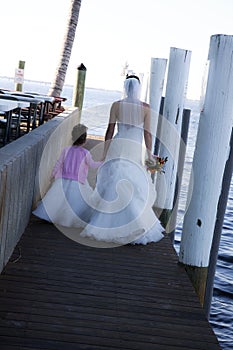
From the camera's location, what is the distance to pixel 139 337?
4.00 meters

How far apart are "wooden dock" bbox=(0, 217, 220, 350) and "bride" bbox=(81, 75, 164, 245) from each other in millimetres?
423

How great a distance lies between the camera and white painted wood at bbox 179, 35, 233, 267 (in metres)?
5.07

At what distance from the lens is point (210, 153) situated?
5.26m

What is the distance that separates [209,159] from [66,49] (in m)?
14.9

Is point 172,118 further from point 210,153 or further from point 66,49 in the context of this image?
point 66,49

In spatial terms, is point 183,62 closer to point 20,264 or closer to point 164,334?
point 20,264

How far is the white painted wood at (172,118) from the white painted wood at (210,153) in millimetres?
2301

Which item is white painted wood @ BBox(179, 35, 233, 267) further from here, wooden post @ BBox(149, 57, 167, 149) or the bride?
wooden post @ BBox(149, 57, 167, 149)

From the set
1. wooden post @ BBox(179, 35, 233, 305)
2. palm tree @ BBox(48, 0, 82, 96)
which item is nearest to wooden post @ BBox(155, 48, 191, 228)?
wooden post @ BBox(179, 35, 233, 305)

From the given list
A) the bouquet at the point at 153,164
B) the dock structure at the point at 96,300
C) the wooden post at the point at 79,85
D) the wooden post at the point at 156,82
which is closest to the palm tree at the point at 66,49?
the wooden post at the point at 79,85

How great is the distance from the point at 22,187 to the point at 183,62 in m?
3.07

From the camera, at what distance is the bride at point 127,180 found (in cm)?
658

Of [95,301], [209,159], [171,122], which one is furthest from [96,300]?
[171,122]

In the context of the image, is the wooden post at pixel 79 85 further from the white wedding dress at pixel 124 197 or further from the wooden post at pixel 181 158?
the white wedding dress at pixel 124 197
